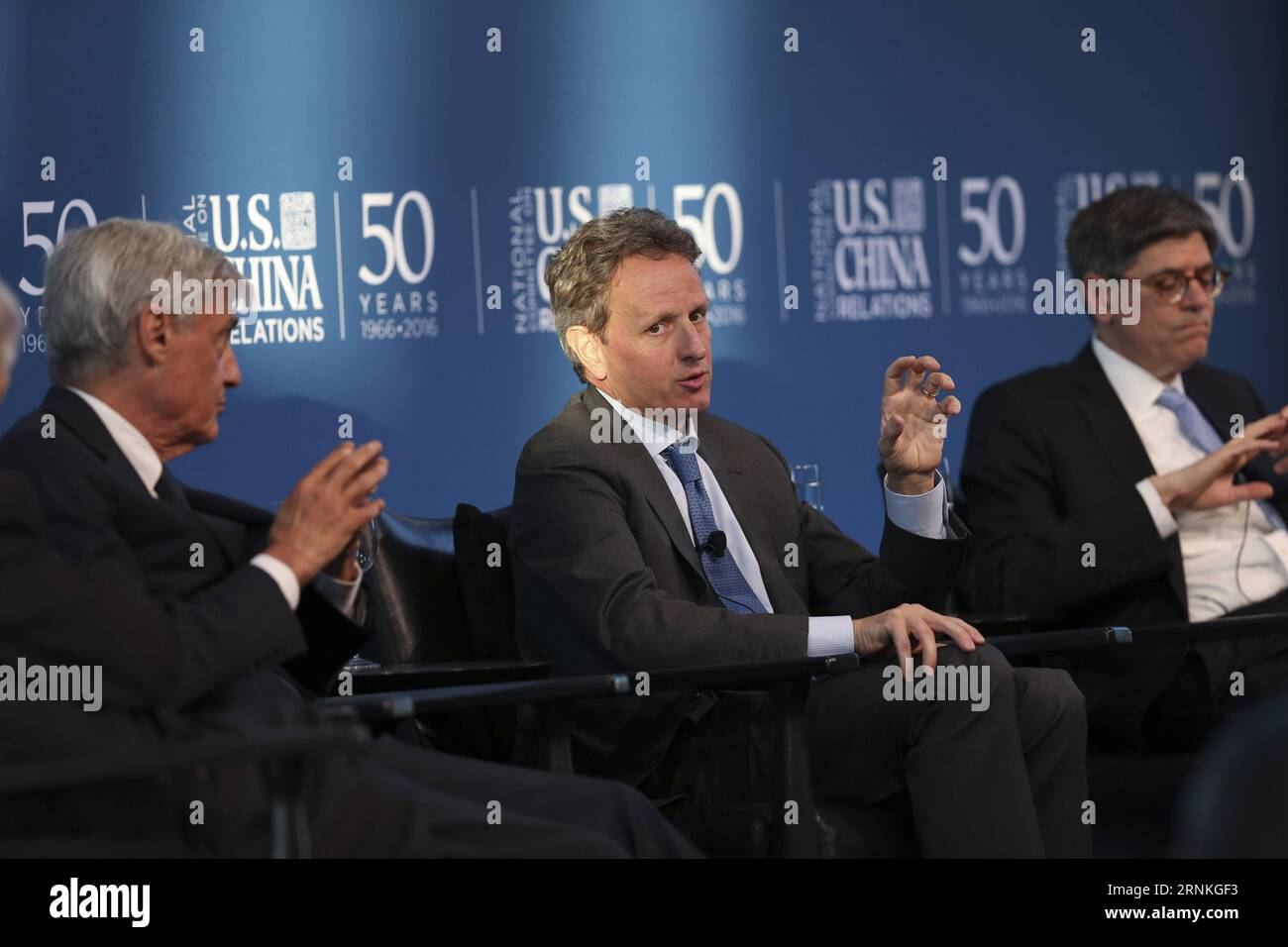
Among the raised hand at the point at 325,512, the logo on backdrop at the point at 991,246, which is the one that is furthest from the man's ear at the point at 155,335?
the logo on backdrop at the point at 991,246

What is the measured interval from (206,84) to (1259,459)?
2.88 metres

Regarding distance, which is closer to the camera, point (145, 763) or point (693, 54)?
point (145, 763)

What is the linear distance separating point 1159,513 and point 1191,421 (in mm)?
A: 449

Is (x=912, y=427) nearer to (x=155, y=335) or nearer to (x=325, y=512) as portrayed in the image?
(x=325, y=512)

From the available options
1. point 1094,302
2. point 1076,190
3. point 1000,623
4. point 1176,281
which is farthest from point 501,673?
point 1076,190

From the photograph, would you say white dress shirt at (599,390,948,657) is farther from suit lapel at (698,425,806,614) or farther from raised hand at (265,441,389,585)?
raised hand at (265,441,389,585)

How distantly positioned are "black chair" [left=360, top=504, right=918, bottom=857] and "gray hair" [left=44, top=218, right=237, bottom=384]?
693mm

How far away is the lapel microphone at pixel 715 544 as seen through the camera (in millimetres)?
3266

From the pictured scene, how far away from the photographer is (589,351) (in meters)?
3.47

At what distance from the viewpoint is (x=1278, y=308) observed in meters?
5.47
